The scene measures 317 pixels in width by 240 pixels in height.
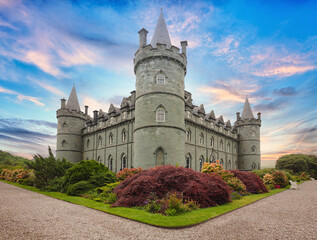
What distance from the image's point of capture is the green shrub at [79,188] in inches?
567

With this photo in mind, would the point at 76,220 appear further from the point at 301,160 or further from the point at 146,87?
the point at 301,160

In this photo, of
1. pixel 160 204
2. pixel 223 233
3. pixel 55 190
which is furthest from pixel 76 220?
pixel 55 190

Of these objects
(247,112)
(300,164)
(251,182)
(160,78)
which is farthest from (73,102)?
(300,164)

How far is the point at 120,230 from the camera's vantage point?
22.5ft

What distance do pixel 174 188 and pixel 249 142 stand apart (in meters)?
40.6

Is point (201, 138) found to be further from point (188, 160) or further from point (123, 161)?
point (123, 161)

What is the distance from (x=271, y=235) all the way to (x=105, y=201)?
8089mm

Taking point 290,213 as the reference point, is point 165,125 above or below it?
above

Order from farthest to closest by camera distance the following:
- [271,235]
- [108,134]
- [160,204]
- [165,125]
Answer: [108,134]
[165,125]
[160,204]
[271,235]

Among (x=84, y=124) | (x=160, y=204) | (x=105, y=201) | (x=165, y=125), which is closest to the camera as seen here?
(x=160, y=204)

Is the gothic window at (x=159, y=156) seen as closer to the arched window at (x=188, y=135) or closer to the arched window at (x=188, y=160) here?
the arched window at (x=188, y=160)

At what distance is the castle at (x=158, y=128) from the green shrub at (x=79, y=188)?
765 centimetres

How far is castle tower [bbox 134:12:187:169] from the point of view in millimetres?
21781

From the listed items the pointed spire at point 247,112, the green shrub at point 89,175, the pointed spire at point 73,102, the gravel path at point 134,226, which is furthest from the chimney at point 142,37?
the pointed spire at point 247,112
